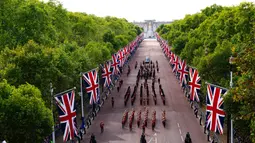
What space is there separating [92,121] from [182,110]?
1074cm

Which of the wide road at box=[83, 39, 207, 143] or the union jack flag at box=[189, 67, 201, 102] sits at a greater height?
the union jack flag at box=[189, 67, 201, 102]

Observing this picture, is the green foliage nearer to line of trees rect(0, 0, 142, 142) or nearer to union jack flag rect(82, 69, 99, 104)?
line of trees rect(0, 0, 142, 142)

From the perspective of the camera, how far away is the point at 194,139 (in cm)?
3119

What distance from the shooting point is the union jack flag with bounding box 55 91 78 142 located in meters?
23.5

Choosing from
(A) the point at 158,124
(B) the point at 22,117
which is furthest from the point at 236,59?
(A) the point at 158,124

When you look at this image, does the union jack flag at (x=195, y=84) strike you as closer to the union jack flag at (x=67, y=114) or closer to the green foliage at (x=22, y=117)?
the union jack flag at (x=67, y=114)

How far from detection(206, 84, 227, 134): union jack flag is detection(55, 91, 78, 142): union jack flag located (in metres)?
9.21

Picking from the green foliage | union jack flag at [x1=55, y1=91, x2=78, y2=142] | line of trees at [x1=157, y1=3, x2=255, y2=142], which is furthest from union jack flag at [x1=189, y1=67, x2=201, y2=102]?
the green foliage

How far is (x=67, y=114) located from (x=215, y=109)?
32.1 ft

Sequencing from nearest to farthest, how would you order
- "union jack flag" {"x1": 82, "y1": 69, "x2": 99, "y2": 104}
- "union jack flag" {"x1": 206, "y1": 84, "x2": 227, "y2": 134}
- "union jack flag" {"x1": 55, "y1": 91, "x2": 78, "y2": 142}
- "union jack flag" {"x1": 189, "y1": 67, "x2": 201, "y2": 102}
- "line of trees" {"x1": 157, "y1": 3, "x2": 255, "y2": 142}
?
1. "line of trees" {"x1": 157, "y1": 3, "x2": 255, "y2": 142}
2. "union jack flag" {"x1": 55, "y1": 91, "x2": 78, "y2": 142}
3. "union jack flag" {"x1": 206, "y1": 84, "x2": 227, "y2": 134}
4. "union jack flag" {"x1": 82, "y1": 69, "x2": 99, "y2": 104}
5. "union jack flag" {"x1": 189, "y1": 67, "x2": 201, "y2": 102}

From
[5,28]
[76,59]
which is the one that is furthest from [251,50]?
[5,28]

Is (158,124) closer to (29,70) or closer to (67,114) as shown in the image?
(67,114)

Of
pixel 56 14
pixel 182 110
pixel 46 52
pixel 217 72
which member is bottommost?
pixel 182 110

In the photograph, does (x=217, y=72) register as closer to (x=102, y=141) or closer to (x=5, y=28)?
(x=102, y=141)
